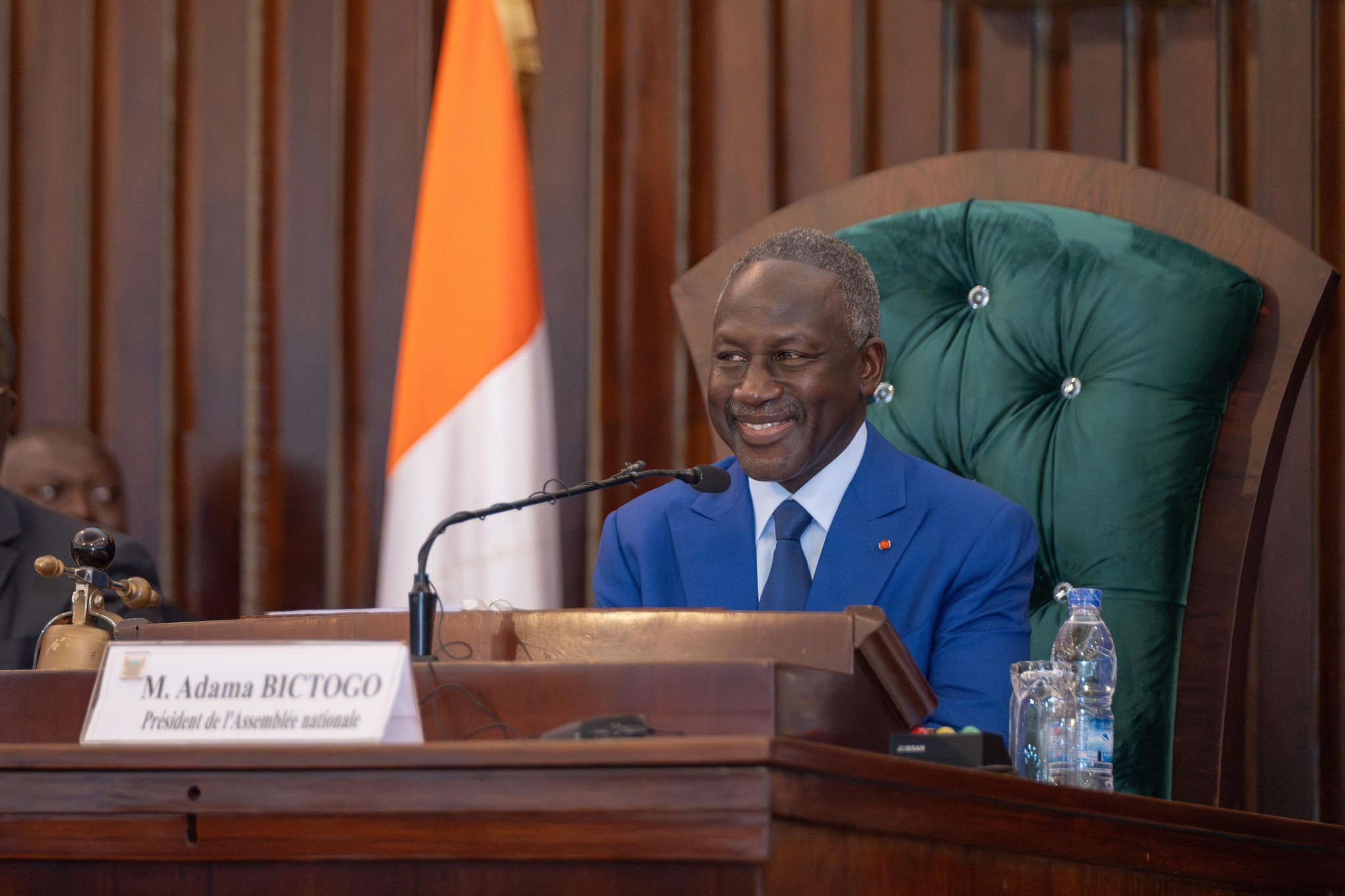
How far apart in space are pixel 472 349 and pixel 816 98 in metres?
0.80

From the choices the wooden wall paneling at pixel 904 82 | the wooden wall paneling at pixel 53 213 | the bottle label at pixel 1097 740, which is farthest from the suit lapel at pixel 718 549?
the wooden wall paneling at pixel 53 213

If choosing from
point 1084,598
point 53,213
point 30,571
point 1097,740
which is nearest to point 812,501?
point 1084,598

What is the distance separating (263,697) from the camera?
106 centimetres

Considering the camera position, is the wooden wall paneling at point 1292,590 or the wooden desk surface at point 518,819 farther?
the wooden wall paneling at point 1292,590

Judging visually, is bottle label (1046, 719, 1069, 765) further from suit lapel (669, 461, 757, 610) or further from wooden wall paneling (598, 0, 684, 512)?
wooden wall paneling (598, 0, 684, 512)

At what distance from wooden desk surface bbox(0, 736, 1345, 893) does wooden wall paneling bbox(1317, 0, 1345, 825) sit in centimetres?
158

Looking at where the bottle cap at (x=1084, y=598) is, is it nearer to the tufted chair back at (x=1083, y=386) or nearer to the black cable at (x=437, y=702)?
the tufted chair back at (x=1083, y=386)

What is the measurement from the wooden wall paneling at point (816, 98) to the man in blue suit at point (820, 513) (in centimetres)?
77

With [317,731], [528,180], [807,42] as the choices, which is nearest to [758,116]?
[807,42]

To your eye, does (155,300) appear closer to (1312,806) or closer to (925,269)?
(925,269)

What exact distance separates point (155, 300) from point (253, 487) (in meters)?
0.45

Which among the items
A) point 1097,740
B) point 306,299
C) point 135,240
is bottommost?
point 1097,740

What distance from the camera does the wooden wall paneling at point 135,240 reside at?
3129 mm

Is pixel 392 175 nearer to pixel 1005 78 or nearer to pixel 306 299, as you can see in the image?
pixel 306 299
